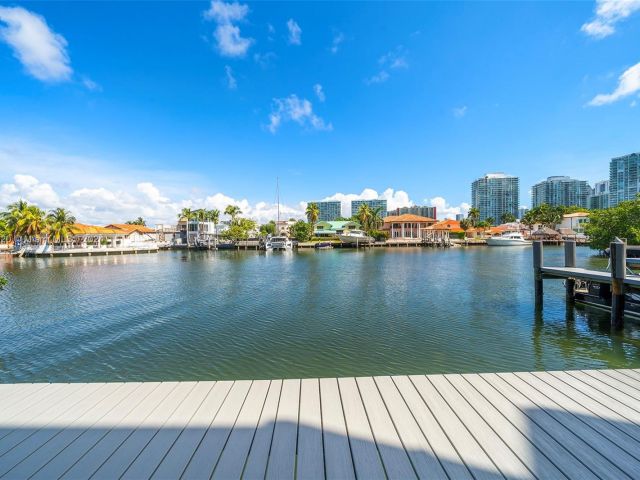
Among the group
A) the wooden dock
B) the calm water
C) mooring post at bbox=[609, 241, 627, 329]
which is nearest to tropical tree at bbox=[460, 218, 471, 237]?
the calm water

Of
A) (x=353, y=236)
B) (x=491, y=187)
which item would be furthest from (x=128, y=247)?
(x=491, y=187)

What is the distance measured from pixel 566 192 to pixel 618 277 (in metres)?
175

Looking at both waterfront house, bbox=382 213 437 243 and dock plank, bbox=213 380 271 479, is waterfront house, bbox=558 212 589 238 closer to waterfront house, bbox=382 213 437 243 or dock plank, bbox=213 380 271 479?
waterfront house, bbox=382 213 437 243

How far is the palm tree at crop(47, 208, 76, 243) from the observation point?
59.0 m

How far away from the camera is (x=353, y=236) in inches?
2904

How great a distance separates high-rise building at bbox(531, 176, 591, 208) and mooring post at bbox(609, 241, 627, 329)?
168519mm

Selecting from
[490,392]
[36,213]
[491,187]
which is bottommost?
[490,392]

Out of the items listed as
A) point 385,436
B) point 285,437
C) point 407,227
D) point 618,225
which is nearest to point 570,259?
point 385,436

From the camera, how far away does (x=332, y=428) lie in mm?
3488

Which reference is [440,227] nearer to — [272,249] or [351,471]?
[272,249]

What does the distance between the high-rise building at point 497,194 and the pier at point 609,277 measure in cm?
16618

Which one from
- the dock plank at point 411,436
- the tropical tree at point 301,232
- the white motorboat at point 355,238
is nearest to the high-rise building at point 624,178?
the white motorboat at point 355,238

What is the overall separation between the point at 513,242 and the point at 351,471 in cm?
8283

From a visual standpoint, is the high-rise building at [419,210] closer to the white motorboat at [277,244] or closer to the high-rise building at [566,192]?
the high-rise building at [566,192]
